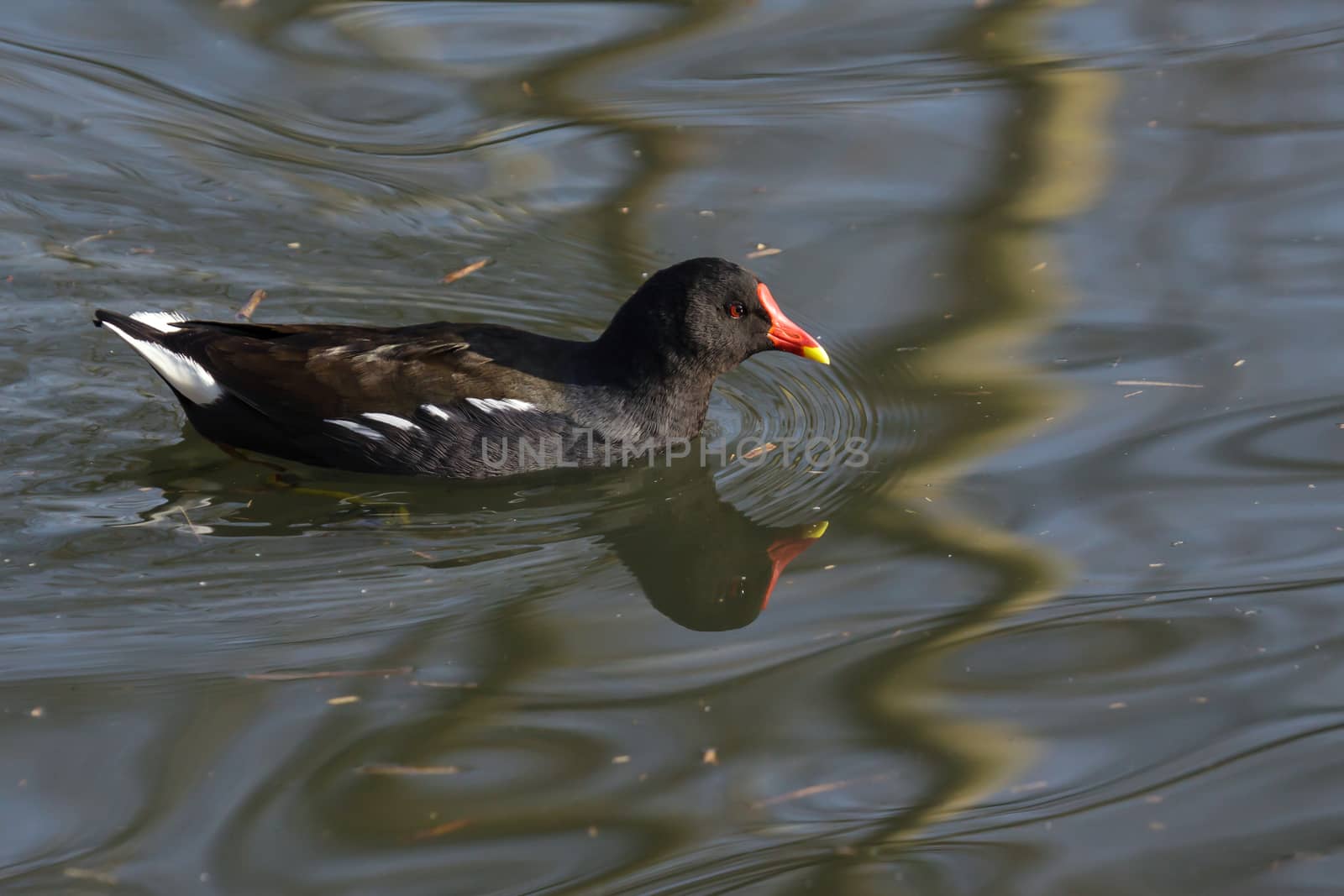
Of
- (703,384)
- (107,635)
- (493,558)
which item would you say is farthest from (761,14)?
(107,635)

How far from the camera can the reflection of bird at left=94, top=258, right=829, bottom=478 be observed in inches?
212

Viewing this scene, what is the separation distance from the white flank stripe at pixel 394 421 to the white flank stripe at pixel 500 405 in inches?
8.5

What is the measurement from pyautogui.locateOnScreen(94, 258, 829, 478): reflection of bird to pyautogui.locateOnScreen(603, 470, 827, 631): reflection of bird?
0.32 m

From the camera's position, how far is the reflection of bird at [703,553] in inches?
187

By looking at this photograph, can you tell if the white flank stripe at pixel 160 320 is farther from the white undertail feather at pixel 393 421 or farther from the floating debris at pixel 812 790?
the floating debris at pixel 812 790

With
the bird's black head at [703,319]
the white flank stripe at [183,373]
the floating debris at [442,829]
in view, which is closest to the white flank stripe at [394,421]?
the white flank stripe at [183,373]

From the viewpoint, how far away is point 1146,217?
707cm

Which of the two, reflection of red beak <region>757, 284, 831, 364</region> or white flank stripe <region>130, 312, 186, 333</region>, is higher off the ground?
white flank stripe <region>130, 312, 186, 333</region>

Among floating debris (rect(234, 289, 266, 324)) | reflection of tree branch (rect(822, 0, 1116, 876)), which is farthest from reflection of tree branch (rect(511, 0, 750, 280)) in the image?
floating debris (rect(234, 289, 266, 324))

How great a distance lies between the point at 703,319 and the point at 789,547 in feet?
2.97

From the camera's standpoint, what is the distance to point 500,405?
5.40 m

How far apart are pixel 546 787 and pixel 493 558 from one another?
119 centimetres

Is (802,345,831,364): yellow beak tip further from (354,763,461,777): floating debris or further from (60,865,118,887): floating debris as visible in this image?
(60,865,118,887): floating debris

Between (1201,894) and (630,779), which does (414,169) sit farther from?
(1201,894)
